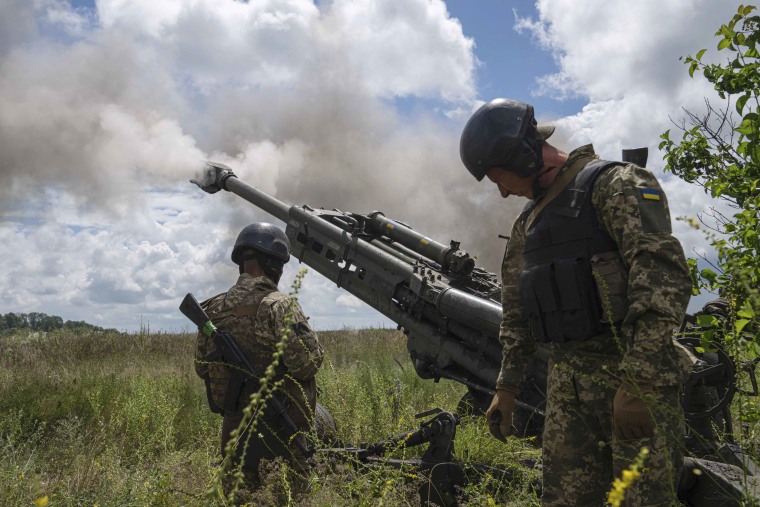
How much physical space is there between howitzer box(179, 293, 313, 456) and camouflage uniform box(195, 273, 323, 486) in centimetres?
5

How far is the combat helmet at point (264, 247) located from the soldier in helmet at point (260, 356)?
11 millimetres

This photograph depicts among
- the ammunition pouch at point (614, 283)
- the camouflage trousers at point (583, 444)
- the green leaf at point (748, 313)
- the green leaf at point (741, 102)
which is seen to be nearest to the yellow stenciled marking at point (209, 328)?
the camouflage trousers at point (583, 444)

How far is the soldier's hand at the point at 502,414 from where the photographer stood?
2.95 metres

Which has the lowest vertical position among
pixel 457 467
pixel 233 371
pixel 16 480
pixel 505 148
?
pixel 16 480

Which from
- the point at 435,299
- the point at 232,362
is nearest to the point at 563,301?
the point at 232,362

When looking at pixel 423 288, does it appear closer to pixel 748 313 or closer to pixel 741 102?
pixel 741 102

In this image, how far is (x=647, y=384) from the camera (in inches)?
87.0

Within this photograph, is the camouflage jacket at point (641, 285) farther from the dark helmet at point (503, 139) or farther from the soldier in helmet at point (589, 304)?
the dark helmet at point (503, 139)

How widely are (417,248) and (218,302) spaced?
10.6ft

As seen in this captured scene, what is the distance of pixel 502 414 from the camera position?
295cm

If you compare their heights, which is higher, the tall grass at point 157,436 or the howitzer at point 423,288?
the howitzer at point 423,288

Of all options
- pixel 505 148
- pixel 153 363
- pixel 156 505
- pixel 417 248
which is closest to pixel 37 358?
pixel 153 363

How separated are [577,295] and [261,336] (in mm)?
2132

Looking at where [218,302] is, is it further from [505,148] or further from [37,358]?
[37,358]
